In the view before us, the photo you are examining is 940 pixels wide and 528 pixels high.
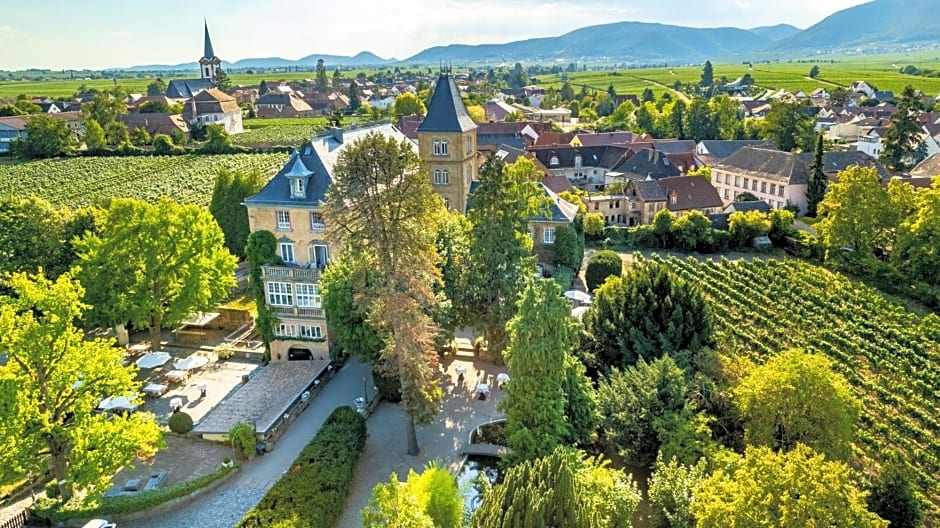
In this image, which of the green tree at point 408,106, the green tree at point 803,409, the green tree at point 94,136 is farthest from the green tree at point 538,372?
the green tree at point 94,136

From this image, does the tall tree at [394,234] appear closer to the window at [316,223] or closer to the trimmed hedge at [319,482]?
the trimmed hedge at [319,482]

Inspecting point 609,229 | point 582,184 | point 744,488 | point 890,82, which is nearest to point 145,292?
point 744,488

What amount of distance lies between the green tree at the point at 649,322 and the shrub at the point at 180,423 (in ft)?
60.0

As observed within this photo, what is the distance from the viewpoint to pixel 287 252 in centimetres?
3478

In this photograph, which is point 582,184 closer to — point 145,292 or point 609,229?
point 609,229

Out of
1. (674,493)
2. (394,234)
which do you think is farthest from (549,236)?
(674,493)

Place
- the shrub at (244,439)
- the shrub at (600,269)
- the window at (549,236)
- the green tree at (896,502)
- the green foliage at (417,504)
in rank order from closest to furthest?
the green foliage at (417,504)
the green tree at (896,502)
the shrub at (244,439)
the shrub at (600,269)
the window at (549,236)

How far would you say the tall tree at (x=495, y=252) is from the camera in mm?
31328

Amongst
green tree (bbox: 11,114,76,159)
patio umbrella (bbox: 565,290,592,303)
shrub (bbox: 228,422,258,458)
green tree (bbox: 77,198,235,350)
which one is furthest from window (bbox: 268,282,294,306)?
green tree (bbox: 11,114,76,159)

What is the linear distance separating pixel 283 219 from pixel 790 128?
79068 mm

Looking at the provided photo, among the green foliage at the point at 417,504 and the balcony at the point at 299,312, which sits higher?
the balcony at the point at 299,312

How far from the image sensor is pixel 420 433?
28328 mm

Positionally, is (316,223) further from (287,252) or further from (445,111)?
(445,111)

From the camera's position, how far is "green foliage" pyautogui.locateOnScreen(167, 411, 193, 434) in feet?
91.5
